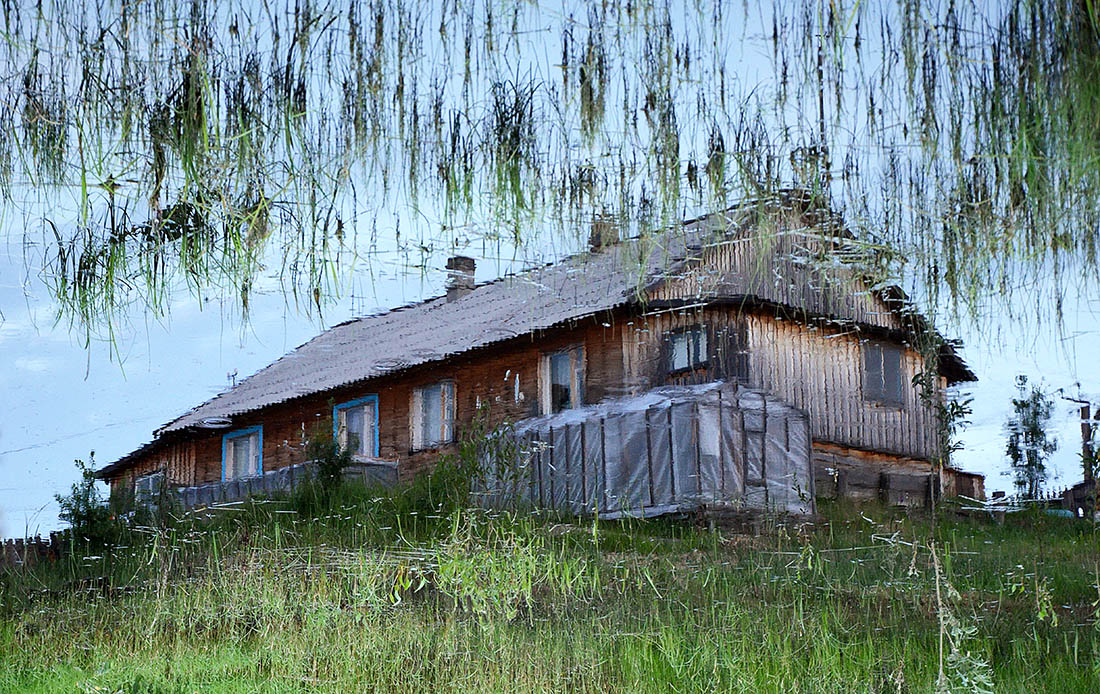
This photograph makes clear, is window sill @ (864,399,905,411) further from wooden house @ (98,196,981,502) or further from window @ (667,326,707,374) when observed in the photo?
window @ (667,326,707,374)

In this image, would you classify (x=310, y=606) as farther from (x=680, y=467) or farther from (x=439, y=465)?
(x=680, y=467)

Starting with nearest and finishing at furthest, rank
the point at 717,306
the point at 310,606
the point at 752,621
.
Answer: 1. the point at 752,621
2. the point at 310,606
3. the point at 717,306

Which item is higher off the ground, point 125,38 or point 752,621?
point 125,38

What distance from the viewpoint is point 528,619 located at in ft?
19.8

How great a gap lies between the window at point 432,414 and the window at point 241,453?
15.2 ft

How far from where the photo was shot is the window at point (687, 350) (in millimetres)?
15602

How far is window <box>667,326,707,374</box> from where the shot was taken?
1560cm

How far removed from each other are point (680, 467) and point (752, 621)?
6.40 m

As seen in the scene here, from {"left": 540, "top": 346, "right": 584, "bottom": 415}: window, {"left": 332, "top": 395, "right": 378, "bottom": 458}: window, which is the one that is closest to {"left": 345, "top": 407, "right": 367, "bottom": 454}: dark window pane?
{"left": 332, "top": 395, "right": 378, "bottom": 458}: window

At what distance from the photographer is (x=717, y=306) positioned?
15.5 metres

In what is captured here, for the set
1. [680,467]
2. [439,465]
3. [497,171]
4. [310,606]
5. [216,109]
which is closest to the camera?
[216,109]

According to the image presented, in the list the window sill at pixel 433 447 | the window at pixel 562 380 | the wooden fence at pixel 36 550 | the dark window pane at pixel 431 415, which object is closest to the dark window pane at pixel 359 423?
the window sill at pixel 433 447

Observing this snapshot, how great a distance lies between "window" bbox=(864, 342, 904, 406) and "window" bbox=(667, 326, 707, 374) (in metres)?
3.56

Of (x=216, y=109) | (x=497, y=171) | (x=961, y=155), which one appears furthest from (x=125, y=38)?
(x=961, y=155)
